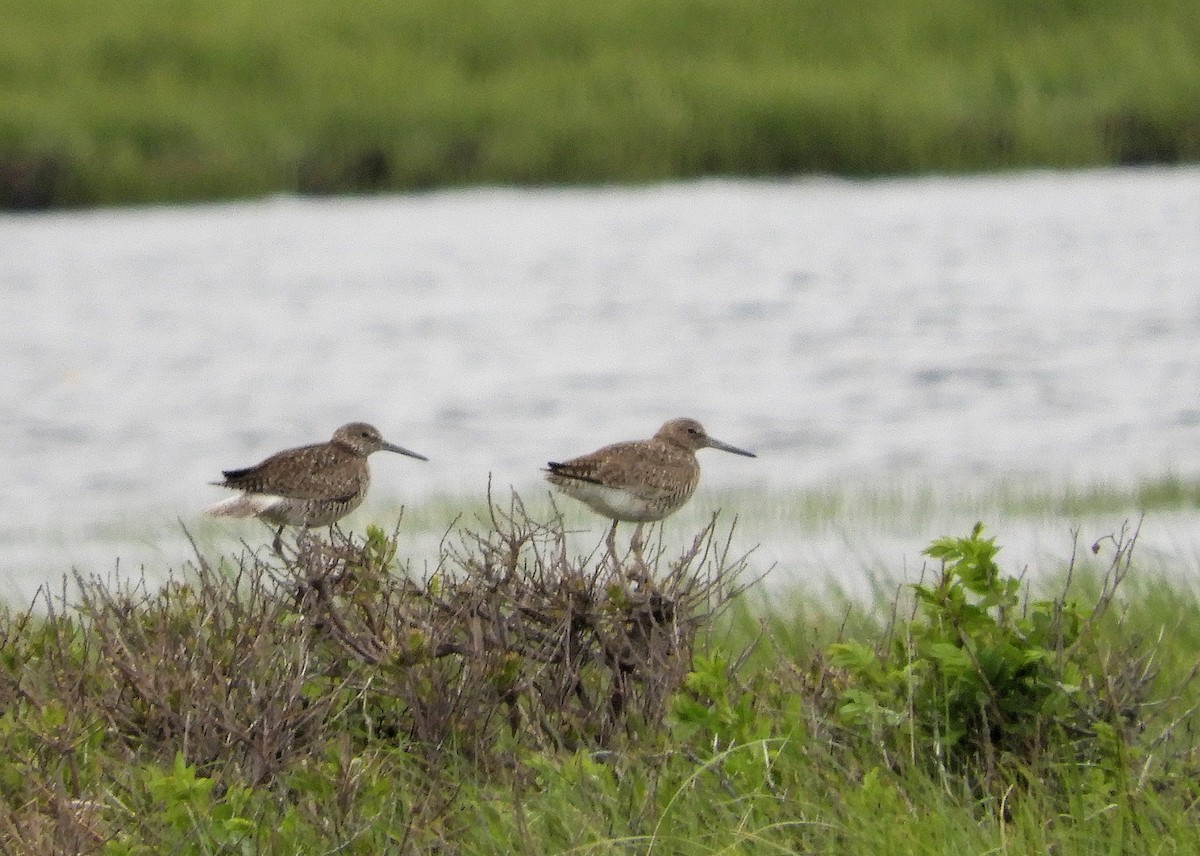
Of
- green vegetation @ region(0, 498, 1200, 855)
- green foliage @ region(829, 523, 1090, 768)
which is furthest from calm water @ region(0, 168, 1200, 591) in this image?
green foliage @ region(829, 523, 1090, 768)

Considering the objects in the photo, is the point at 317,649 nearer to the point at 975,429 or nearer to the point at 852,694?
the point at 852,694

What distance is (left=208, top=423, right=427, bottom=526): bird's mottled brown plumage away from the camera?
8633 millimetres

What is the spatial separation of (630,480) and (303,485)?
130 cm

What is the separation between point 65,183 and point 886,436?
15209 millimetres

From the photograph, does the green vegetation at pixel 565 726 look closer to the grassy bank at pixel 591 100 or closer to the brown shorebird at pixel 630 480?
the brown shorebird at pixel 630 480

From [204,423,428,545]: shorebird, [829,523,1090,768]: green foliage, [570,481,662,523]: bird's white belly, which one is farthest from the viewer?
[204,423,428,545]: shorebird

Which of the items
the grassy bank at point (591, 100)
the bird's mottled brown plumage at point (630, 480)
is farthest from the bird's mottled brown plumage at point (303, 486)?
the grassy bank at point (591, 100)

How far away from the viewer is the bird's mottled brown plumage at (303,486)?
8.63 meters

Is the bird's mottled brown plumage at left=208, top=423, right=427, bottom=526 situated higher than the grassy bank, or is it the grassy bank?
the grassy bank

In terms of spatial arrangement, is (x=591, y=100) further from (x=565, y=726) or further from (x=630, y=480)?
(x=565, y=726)

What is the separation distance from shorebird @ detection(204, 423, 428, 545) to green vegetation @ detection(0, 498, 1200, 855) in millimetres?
2830

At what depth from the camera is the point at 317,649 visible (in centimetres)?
559

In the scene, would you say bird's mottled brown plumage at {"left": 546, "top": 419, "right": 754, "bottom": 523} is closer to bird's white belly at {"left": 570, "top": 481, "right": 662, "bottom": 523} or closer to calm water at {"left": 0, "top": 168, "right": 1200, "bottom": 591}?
bird's white belly at {"left": 570, "top": 481, "right": 662, "bottom": 523}

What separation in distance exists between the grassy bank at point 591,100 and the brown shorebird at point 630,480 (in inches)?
787
